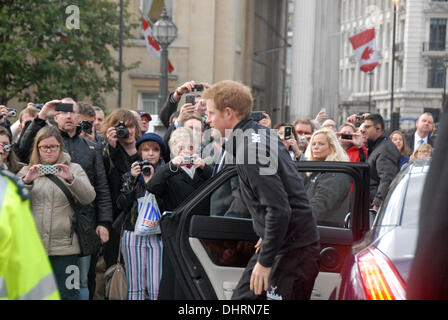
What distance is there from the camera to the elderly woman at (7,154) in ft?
23.9

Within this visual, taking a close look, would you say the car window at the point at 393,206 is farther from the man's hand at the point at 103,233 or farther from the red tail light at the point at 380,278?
the man's hand at the point at 103,233

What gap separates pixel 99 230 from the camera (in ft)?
25.3

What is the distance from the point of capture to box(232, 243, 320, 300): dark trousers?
16.7ft

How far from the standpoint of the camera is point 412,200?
5121 mm

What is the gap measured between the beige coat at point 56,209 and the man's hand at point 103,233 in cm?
45

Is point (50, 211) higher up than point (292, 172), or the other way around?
point (292, 172)

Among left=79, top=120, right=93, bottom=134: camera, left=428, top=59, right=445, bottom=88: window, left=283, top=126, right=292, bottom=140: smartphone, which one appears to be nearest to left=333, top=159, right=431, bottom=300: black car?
left=283, top=126, right=292, bottom=140: smartphone

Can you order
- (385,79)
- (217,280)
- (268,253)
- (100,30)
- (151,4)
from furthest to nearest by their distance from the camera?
(385,79), (151,4), (100,30), (217,280), (268,253)

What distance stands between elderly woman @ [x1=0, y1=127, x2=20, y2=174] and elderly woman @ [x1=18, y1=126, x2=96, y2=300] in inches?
11.3

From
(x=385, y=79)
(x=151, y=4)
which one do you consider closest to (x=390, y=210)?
(x=151, y=4)

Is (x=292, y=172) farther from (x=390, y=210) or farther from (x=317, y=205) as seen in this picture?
(x=317, y=205)

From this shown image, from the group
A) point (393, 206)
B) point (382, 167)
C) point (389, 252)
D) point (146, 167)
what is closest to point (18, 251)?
point (389, 252)

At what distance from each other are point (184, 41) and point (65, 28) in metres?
10.4

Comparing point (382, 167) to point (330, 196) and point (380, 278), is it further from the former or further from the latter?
point (380, 278)
